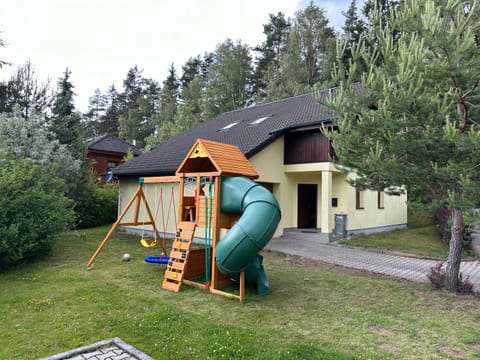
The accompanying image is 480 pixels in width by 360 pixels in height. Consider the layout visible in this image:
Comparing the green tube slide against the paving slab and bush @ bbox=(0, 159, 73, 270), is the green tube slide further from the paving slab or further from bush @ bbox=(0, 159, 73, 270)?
bush @ bbox=(0, 159, 73, 270)

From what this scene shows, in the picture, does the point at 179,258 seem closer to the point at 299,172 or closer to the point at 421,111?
the point at 421,111

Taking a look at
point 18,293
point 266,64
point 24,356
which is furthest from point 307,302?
point 266,64

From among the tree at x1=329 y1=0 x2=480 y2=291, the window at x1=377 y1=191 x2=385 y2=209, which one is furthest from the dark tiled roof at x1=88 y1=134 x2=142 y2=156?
the tree at x1=329 y1=0 x2=480 y2=291

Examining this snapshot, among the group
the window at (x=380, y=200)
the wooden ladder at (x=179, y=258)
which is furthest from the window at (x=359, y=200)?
the wooden ladder at (x=179, y=258)

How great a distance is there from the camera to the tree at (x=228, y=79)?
95.8 ft

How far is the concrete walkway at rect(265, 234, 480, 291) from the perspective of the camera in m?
8.21

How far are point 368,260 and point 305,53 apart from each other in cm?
2189

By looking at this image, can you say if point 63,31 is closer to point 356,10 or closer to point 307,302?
point 307,302

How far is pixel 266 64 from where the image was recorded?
1254 inches

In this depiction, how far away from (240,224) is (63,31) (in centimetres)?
1095

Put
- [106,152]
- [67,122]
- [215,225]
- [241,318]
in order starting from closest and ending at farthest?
[241,318], [215,225], [67,122], [106,152]

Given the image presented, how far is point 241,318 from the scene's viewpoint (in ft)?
15.8

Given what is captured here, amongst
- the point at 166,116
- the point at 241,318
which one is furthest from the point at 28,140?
the point at 166,116

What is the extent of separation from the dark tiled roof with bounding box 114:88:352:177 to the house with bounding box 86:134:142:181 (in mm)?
13085
